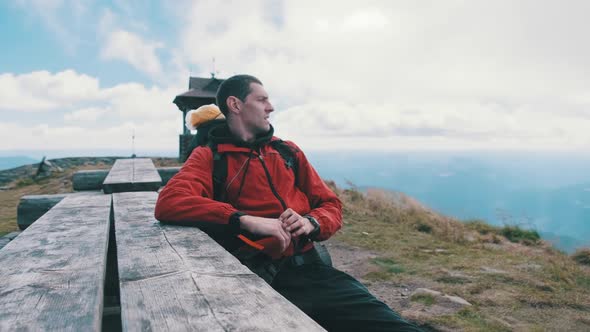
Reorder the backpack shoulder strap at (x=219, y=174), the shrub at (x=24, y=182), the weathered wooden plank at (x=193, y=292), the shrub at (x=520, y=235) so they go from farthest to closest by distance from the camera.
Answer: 1. the shrub at (x=24, y=182)
2. the shrub at (x=520, y=235)
3. the backpack shoulder strap at (x=219, y=174)
4. the weathered wooden plank at (x=193, y=292)

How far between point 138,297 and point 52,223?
1.84 metres

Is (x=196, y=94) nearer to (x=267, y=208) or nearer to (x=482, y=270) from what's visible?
(x=482, y=270)

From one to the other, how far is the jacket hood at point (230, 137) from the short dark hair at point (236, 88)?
0.65 ft

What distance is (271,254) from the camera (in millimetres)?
2449

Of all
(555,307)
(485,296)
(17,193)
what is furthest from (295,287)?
(17,193)

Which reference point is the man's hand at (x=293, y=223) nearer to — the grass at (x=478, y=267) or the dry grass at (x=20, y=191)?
the grass at (x=478, y=267)

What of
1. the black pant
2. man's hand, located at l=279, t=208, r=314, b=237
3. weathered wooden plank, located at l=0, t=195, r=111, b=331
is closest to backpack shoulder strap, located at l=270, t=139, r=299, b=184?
man's hand, located at l=279, t=208, r=314, b=237

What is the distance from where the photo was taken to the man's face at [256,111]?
293 cm

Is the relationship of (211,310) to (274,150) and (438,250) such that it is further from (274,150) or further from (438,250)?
(438,250)

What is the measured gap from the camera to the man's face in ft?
9.61

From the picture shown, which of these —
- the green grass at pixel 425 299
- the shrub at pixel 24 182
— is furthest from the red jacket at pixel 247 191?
the shrub at pixel 24 182

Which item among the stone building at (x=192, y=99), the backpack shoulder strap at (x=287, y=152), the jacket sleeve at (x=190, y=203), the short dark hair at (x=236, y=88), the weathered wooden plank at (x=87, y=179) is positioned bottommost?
the weathered wooden plank at (x=87, y=179)

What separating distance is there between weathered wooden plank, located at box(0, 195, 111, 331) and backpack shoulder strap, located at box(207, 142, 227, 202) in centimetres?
75

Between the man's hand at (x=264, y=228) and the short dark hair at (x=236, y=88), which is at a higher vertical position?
the short dark hair at (x=236, y=88)
